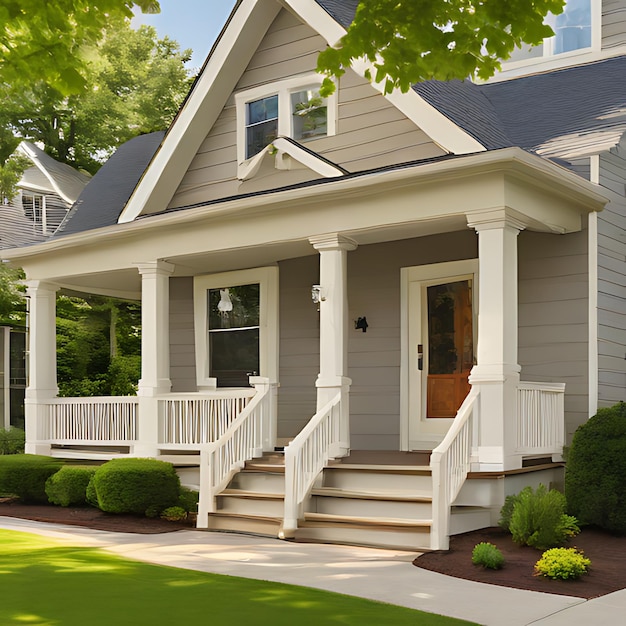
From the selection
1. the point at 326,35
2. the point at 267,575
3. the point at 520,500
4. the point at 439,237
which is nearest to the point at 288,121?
the point at 326,35

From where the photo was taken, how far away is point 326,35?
12.3 m

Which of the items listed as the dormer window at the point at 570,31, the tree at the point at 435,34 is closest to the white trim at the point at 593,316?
the tree at the point at 435,34

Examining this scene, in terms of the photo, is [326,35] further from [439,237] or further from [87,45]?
[87,45]

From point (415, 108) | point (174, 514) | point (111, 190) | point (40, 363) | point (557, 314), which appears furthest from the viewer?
point (111, 190)

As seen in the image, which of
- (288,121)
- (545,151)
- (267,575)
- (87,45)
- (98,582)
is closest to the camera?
(98,582)

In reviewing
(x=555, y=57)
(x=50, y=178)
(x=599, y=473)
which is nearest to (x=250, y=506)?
(x=599, y=473)

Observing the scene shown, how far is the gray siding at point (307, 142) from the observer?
12.0 m

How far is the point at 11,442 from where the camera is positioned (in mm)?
18547

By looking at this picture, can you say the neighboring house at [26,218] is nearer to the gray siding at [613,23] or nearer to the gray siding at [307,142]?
the gray siding at [307,142]

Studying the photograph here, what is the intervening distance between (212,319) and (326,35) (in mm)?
4661

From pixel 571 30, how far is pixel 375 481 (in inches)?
313

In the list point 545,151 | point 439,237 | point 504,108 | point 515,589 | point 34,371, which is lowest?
point 515,589

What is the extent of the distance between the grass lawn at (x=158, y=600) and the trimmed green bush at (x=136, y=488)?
347 centimetres

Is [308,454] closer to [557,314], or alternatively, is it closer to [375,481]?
[375,481]
